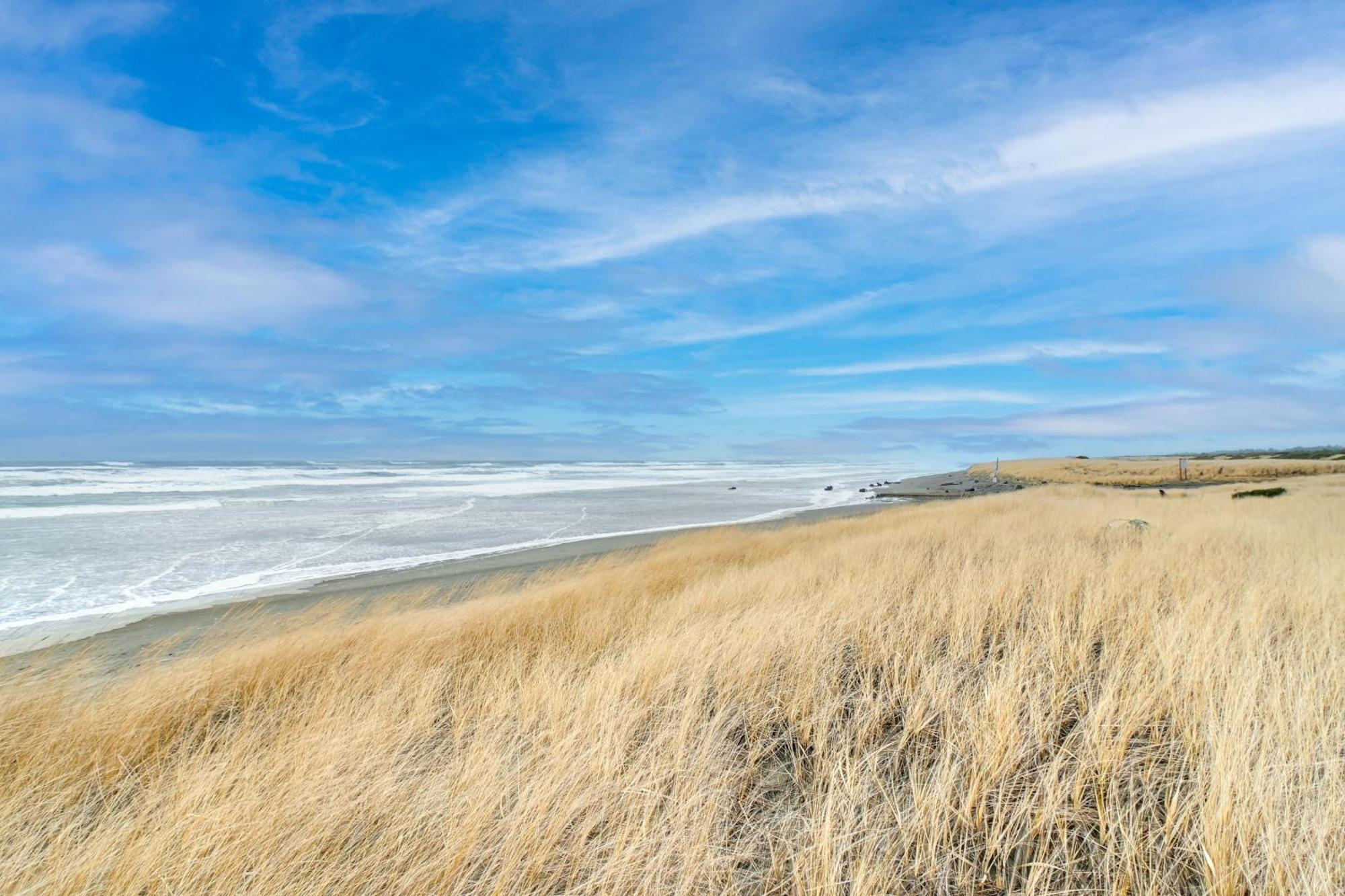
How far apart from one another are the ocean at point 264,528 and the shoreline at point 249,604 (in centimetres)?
52

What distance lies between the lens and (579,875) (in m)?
2.91

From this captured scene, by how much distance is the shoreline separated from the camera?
29.4 feet

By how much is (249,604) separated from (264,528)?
41.0 feet

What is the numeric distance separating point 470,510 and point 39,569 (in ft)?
53.7

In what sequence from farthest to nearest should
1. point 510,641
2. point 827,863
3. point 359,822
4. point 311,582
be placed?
point 311,582
point 510,641
point 359,822
point 827,863

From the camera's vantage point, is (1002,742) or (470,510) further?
(470,510)

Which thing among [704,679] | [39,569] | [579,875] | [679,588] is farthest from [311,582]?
[579,875]

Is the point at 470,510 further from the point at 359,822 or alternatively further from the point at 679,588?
the point at 359,822

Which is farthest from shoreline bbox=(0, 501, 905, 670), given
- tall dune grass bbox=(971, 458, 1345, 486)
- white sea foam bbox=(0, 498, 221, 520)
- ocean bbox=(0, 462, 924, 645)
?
tall dune grass bbox=(971, 458, 1345, 486)

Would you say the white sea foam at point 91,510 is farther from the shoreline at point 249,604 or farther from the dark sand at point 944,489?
the dark sand at point 944,489

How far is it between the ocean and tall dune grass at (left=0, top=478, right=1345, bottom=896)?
7.82m

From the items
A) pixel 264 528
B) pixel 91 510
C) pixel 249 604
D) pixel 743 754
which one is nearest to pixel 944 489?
pixel 264 528

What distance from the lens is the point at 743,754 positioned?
3949 millimetres

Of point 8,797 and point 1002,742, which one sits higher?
point 1002,742
